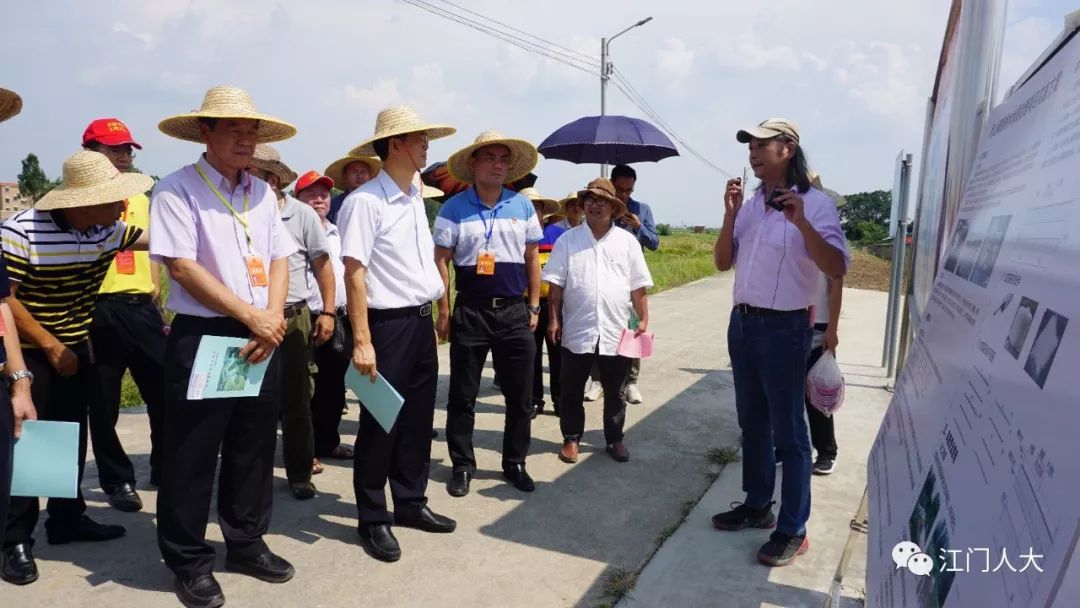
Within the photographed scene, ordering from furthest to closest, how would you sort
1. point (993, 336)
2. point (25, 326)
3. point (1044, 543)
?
point (25, 326)
point (993, 336)
point (1044, 543)

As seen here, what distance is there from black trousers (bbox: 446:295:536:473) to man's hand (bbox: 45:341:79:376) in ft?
5.95

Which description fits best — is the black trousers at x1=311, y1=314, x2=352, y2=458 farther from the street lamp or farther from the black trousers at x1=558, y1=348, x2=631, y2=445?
the street lamp

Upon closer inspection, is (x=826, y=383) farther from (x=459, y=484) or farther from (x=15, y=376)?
(x=15, y=376)

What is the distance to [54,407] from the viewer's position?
10.5 feet

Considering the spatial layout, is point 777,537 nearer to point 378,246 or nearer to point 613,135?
point 378,246

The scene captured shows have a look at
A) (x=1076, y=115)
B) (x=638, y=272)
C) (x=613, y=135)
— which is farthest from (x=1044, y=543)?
(x=613, y=135)

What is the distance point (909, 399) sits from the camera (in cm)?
167

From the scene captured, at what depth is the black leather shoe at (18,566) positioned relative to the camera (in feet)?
9.85

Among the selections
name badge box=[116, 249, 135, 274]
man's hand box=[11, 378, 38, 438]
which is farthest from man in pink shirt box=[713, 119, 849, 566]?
name badge box=[116, 249, 135, 274]

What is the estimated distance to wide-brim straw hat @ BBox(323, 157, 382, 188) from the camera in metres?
5.09

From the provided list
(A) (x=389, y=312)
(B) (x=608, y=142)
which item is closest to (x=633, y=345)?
(A) (x=389, y=312)

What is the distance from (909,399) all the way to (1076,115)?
2.85 feet

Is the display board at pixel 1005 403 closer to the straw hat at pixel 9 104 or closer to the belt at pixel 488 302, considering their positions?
the belt at pixel 488 302

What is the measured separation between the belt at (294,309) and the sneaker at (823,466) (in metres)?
3.19
